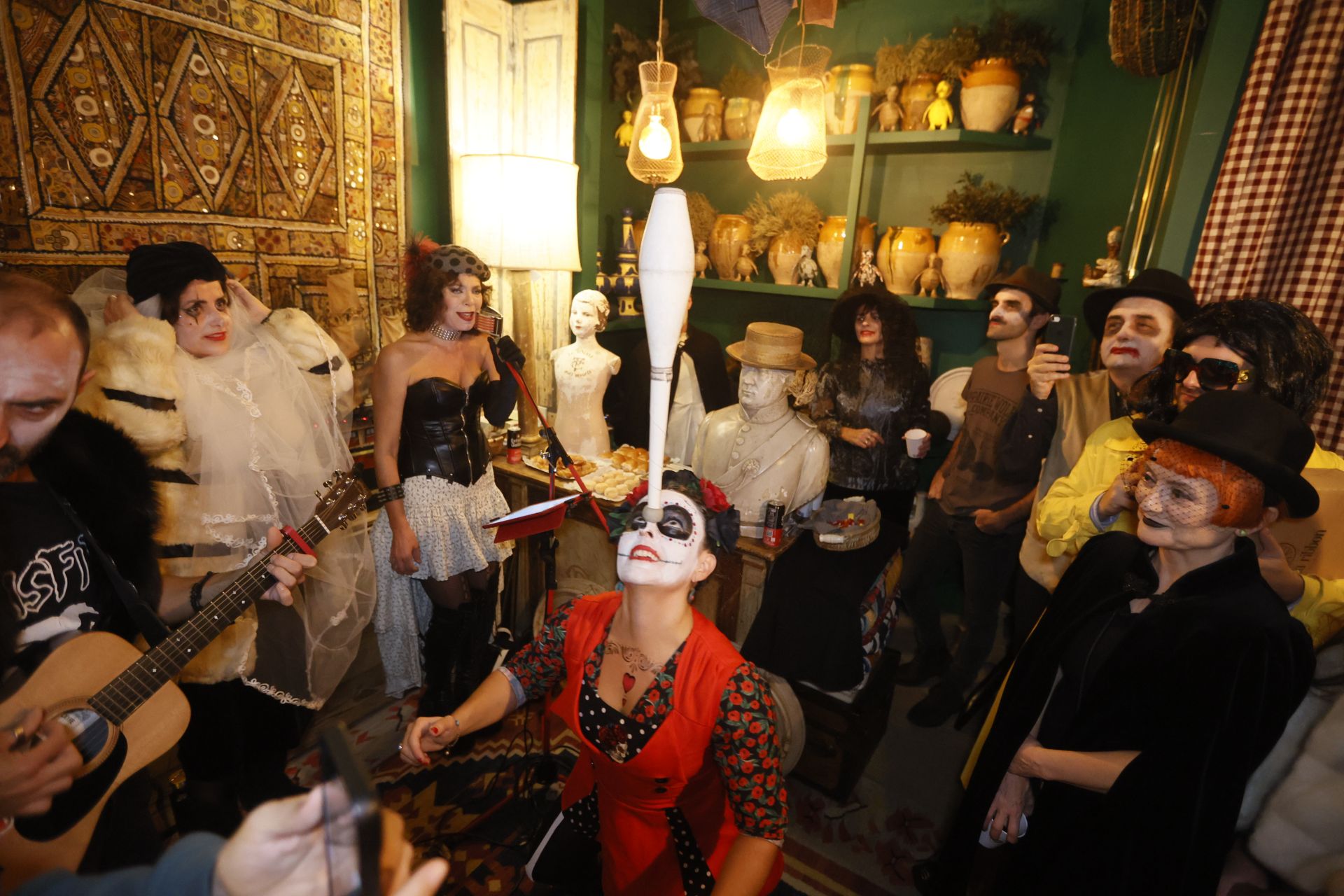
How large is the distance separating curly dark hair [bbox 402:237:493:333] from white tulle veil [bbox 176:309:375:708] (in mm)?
500

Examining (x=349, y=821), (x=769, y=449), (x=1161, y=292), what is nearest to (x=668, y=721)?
(x=349, y=821)

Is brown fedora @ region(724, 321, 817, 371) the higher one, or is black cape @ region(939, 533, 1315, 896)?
brown fedora @ region(724, 321, 817, 371)

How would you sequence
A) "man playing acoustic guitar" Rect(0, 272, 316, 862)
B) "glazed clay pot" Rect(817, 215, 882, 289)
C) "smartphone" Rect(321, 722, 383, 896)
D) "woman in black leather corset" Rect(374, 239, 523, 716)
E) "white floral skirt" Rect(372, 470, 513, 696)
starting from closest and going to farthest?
1. "smartphone" Rect(321, 722, 383, 896)
2. "man playing acoustic guitar" Rect(0, 272, 316, 862)
3. "woman in black leather corset" Rect(374, 239, 523, 716)
4. "white floral skirt" Rect(372, 470, 513, 696)
5. "glazed clay pot" Rect(817, 215, 882, 289)

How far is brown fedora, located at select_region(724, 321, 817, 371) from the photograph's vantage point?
275 centimetres

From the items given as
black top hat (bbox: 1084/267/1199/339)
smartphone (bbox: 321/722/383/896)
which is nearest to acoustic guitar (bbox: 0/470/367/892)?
smartphone (bbox: 321/722/383/896)

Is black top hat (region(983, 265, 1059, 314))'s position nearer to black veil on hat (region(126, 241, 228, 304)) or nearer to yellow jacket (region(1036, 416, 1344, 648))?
yellow jacket (region(1036, 416, 1344, 648))

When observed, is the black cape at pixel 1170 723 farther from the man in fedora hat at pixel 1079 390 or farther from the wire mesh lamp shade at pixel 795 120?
the wire mesh lamp shade at pixel 795 120

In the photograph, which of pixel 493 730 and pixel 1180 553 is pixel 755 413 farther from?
pixel 493 730

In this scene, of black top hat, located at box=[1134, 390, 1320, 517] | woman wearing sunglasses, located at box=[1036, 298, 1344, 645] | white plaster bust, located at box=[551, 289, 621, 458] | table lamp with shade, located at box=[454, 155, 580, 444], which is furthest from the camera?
white plaster bust, located at box=[551, 289, 621, 458]

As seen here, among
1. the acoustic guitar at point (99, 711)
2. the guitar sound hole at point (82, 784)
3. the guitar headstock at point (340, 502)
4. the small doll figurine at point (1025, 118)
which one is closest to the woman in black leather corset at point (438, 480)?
the guitar headstock at point (340, 502)

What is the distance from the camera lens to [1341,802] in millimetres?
1317

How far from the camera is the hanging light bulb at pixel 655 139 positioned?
325 centimetres

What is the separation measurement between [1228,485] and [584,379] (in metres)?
2.71

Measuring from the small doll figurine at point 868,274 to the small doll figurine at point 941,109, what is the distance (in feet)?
2.66
